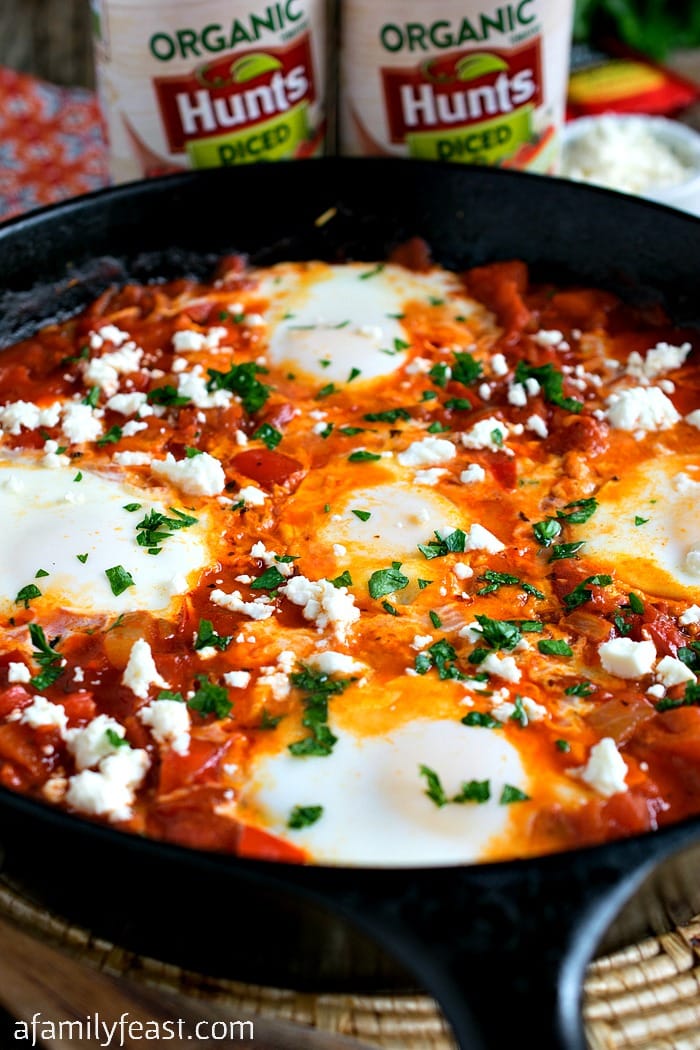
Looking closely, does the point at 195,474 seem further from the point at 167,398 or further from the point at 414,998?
the point at 414,998

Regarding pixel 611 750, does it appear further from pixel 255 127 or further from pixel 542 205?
pixel 255 127

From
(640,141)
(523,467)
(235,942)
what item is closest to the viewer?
(235,942)

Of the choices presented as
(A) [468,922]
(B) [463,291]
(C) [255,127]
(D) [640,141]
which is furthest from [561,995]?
(D) [640,141]

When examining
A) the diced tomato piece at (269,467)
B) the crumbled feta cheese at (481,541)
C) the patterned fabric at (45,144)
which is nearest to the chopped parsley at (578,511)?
the crumbled feta cheese at (481,541)

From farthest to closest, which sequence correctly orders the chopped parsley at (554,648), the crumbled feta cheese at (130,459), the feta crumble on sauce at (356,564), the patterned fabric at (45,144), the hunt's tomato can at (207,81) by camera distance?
the patterned fabric at (45,144) → the hunt's tomato can at (207,81) → the crumbled feta cheese at (130,459) → the chopped parsley at (554,648) → the feta crumble on sauce at (356,564)

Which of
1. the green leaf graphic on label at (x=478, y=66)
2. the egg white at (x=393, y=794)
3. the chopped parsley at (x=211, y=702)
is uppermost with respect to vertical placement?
the green leaf graphic on label at (x=478, y=66)

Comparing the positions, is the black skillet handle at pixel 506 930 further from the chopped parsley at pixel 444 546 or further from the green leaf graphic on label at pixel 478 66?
the green leaf graphic on label at pixel 478 66

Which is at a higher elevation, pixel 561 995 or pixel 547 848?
pixel 561 995

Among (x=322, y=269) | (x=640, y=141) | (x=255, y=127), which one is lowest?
(x=640, y=141)
